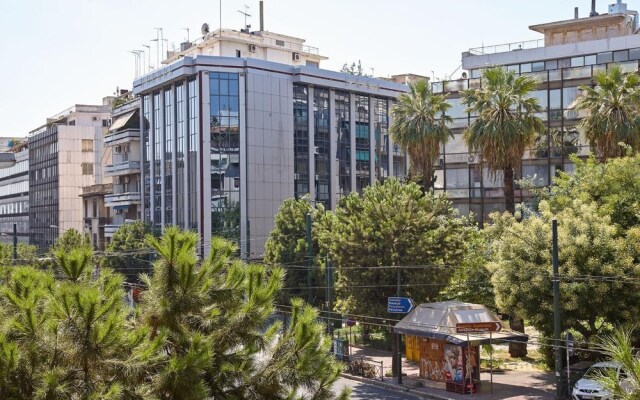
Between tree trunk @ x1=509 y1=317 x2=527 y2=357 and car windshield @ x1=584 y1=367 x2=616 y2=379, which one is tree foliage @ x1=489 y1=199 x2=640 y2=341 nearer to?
car windshield @ x1=584 y1=367 x2=616 y2=379

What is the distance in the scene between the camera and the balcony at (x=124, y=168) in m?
70.6

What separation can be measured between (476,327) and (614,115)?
12476mm

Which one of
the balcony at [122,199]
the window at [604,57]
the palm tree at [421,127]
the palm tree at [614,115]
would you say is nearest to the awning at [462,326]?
the palm tree at [614,115]

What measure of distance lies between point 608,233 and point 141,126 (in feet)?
164

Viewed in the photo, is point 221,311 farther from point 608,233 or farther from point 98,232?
point 98,232

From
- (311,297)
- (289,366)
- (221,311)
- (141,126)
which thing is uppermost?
(141,126)

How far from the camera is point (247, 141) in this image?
2404 inches

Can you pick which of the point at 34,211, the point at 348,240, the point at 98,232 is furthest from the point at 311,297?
the point at 34,211

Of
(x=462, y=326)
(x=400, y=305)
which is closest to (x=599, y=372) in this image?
(x=462, y=326)

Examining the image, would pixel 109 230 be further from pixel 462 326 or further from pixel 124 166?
pixel 462 326

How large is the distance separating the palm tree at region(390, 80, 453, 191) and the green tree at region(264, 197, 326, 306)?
5614 millimetres

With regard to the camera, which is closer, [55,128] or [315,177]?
[315,177]

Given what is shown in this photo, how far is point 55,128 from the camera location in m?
89.2

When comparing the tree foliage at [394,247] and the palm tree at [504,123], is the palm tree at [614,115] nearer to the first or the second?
the palm tree at [504,123]
